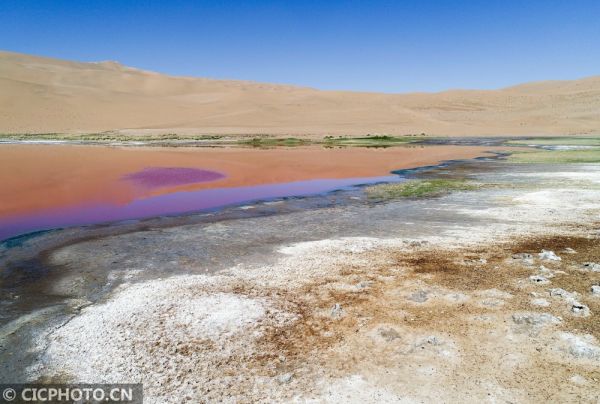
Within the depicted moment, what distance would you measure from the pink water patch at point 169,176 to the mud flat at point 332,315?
29.6 ft

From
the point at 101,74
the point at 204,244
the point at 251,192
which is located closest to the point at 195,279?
the point at 204,244

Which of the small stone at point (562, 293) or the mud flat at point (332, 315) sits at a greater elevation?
the small stone at point (562, 293)

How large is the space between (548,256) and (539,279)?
1359mm

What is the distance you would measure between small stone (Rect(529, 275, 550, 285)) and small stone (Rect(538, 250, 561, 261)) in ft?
3.60

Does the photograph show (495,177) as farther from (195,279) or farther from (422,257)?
(195,279)

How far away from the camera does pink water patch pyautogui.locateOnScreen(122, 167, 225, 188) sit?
19891 millimetres

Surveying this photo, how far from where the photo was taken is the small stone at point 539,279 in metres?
7.32

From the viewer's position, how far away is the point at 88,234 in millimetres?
11320

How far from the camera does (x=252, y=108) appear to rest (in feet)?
299

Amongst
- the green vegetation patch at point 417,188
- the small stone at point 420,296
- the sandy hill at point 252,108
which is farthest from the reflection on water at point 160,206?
the sandy hill at point 252,108

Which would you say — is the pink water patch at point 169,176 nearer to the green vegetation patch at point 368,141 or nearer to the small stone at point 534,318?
the small stone at point 534,318

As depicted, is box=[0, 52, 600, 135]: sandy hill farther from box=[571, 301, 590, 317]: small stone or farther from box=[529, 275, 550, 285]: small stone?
box=[571, 301, 590, 317]: small stone

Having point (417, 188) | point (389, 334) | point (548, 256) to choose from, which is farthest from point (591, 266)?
point (417, 188)

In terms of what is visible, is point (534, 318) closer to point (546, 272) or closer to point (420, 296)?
point (420, 296)
